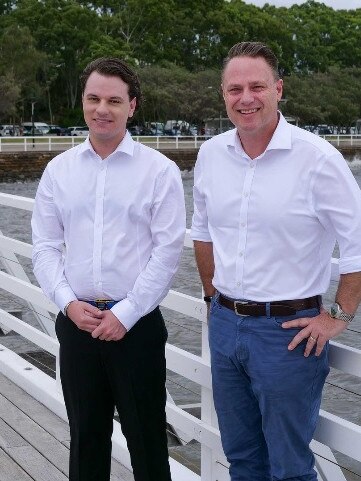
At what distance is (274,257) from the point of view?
2.45 m

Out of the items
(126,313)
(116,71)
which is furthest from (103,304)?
(116,71)

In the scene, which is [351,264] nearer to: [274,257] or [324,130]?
[274,257]

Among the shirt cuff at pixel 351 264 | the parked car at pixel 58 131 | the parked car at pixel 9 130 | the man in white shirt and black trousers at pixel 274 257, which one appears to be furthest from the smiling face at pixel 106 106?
the parked car at pixel 58 131

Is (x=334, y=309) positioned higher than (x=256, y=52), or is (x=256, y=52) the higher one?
(x=256, y=52)

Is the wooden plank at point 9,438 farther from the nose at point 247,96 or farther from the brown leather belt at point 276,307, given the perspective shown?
the nose at point 247,96

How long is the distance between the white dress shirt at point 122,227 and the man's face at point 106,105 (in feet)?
0.22

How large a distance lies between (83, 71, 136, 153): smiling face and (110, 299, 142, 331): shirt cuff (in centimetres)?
51

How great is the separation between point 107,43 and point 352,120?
65.9ft

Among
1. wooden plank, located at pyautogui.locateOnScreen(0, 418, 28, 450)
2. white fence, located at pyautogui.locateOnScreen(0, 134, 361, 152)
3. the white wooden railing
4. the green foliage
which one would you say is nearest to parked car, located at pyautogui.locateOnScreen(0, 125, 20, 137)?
the green foliage

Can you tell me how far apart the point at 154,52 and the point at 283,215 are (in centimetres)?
6420

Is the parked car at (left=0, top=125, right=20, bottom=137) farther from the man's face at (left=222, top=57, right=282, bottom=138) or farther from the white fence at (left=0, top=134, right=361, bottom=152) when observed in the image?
the man's face at (left=222, top=57, right=282, bottom=138)

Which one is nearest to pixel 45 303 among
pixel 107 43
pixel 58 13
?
pixel 107 43

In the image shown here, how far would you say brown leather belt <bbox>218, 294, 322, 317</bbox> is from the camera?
2.45m

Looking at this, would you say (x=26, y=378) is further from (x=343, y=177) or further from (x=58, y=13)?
(x=58, y=13)
